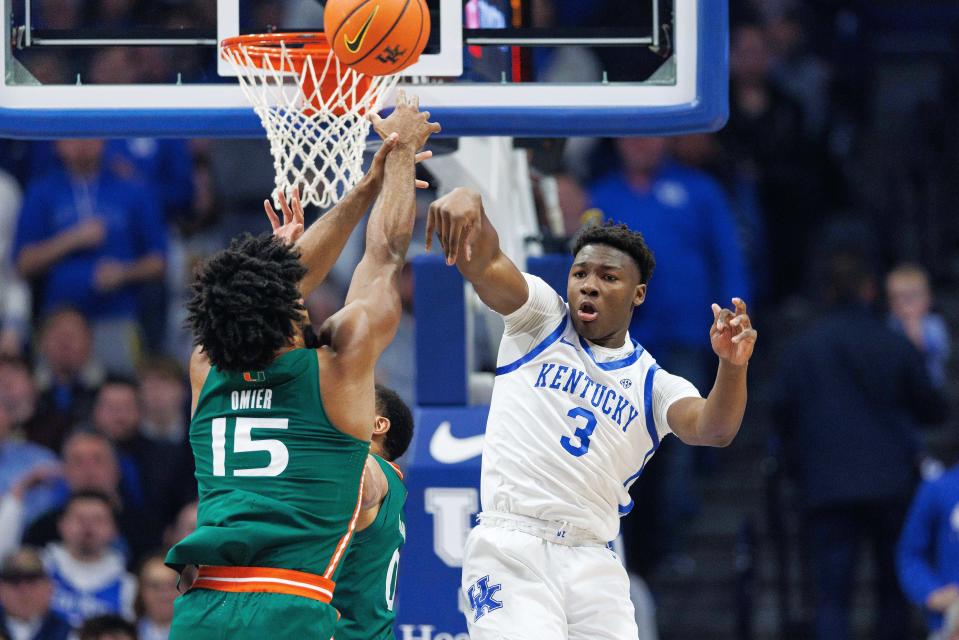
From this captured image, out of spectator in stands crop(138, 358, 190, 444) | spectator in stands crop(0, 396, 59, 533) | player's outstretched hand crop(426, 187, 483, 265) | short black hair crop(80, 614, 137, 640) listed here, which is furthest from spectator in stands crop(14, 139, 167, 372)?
player's outstretched hand crop(426, 187, 483, 265)

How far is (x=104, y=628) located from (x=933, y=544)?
15.2ft

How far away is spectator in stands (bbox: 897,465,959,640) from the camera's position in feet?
31.6

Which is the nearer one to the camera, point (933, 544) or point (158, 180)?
point (933, 544)

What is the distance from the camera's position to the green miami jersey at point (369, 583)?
20.2ft

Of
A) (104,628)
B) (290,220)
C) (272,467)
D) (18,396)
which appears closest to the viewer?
(272,467)

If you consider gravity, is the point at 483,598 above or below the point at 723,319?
below

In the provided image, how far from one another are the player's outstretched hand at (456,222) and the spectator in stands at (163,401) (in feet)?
17.3

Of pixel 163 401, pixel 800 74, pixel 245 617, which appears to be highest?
pixel 800 74

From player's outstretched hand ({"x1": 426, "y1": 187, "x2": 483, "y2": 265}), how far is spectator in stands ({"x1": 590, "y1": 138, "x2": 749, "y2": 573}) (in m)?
4.96

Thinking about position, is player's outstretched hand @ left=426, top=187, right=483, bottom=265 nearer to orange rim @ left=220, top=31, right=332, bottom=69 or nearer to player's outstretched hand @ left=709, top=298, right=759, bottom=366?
player's outstretched hand @ left=709, top=298, right=759, bottom=366

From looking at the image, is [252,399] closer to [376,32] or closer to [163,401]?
[376,32]

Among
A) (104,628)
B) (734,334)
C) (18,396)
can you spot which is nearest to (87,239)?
(18,396)

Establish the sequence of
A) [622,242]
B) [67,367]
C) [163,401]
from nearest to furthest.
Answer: [622,242]
[163,401]
[67,367]

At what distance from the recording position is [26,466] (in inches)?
413
